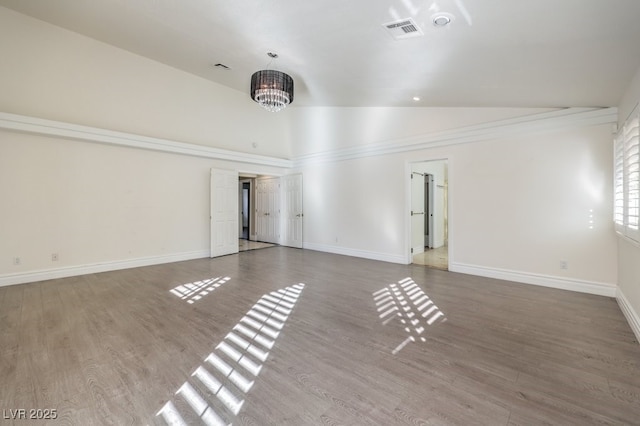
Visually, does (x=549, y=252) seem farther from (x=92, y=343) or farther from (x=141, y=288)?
(x=141, y=288)

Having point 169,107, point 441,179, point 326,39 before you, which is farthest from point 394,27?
point 441,179

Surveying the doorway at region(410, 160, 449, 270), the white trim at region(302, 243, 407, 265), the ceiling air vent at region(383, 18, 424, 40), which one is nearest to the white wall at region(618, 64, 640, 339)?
the ceiling air vent at region(383, 18, 424, 40)

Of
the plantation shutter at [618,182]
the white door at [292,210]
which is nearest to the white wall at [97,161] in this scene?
the white door at [292,210]

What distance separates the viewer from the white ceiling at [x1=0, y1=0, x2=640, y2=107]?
2.22 m

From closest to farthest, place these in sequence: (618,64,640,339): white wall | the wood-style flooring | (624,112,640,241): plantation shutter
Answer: (624,112,640,241): plantation shutter, (618,64,640,339): white wall, the wood-style flooring

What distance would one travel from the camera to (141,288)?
14.6ft

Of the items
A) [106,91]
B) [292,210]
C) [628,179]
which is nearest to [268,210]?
[292,210]

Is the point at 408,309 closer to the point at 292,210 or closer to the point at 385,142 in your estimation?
the point at 385,142

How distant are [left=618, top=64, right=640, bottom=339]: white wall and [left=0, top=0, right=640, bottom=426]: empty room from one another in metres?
0.08

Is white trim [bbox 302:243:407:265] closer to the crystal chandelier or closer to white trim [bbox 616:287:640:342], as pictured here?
white trim [bbox 616:287:640:342]

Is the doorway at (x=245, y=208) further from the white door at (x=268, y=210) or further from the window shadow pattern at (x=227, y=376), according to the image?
the window shadow pattern at (x=227, y=376)

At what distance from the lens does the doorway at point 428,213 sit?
6758mm

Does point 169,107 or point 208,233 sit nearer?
point 169,107

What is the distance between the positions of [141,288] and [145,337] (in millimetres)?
1958
